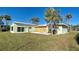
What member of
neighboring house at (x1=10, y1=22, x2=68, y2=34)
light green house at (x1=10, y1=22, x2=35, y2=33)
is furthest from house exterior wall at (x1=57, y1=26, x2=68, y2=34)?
light green house at (x1=10, y1=22, x2=35, y2=33)

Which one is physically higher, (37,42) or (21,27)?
(21,27)

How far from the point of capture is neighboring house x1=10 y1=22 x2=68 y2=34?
9672 mm

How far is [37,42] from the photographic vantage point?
9.71 m

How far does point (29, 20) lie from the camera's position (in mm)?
9680

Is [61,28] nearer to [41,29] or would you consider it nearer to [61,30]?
[61,30]

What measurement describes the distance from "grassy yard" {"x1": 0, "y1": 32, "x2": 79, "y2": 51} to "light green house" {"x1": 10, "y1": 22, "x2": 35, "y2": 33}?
0.21ft

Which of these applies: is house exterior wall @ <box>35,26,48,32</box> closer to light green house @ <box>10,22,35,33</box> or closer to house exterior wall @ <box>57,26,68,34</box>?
light green house @ <box>10,22,35,33</box>

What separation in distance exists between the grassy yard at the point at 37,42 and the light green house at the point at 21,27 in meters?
0.06

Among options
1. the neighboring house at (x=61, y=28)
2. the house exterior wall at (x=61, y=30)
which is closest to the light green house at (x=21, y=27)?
the neighboring house at (x=61, y=28)

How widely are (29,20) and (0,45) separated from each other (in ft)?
1.97

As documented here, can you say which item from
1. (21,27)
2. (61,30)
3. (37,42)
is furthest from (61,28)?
(21,27)

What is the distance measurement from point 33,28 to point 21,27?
188mm
